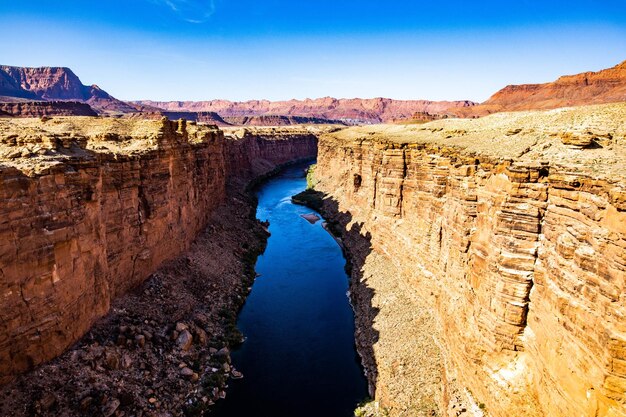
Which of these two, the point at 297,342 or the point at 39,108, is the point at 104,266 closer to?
the point at 297,342

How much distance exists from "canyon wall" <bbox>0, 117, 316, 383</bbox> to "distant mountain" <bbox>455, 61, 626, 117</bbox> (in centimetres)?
7434

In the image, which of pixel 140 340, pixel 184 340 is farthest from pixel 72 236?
pixel 184 340

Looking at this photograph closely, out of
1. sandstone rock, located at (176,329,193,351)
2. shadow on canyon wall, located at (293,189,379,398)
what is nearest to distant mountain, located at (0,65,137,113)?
shadow on canyon wall, located at (293,189,379,398)

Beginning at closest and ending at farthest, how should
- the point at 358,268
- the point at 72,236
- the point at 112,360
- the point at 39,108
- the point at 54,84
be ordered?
the point at 72,236
the point at 112,360
the point at 358,268
the point at 39,108
the point at 54,84

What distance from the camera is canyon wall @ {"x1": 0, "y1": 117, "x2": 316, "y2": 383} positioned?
47.5 feet

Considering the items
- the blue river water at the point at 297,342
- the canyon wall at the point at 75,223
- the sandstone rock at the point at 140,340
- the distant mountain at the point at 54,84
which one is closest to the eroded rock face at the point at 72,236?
the canyon wall at the point at 75,223

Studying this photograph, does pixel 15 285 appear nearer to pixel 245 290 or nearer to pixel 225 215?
pixel 245 290

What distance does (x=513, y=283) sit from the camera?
1390 cm

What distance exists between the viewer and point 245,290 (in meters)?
32.1

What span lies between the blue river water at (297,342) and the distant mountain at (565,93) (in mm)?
63030

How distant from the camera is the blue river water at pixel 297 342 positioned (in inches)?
828

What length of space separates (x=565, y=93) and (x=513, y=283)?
109 m

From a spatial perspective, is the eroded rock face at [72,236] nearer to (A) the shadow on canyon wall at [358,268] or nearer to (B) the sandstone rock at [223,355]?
(B) the sandstone rock at [223,355]

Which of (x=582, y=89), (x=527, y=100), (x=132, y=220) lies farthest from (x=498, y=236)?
(x=527, y=100)
